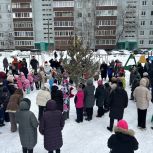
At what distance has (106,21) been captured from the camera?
48.3 m

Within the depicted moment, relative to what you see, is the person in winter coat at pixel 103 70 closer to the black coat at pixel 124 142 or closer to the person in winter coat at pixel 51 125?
the person in winter coat at pixel 51 125

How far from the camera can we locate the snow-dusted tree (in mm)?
13719

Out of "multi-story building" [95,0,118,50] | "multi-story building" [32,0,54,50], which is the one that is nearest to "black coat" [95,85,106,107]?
"multi-story building" [95,0,118,50]

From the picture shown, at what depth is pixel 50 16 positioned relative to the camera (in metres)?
50.6

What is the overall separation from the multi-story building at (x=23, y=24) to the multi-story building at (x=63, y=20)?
16.4 ft

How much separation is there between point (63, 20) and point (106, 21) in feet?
25.9

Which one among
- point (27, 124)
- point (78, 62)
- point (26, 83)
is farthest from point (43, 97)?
point (78, 62)

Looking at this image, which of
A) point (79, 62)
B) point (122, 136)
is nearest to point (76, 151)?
point (122, 136)

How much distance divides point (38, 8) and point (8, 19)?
640cm

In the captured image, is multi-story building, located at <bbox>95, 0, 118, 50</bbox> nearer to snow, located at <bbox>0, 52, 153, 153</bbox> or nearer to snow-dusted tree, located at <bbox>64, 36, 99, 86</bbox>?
snow-dusted tree, located at <bbox>64, 36, 99, 86</bbox>

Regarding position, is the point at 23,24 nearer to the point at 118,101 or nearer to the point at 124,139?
the point at 118,101

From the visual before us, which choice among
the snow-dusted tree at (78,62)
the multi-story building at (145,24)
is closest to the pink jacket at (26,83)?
the snow-dusted tree at (78,62)

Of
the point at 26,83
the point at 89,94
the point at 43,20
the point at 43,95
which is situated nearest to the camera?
the point at 43,95

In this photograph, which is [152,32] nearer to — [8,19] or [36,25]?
[36,25]
